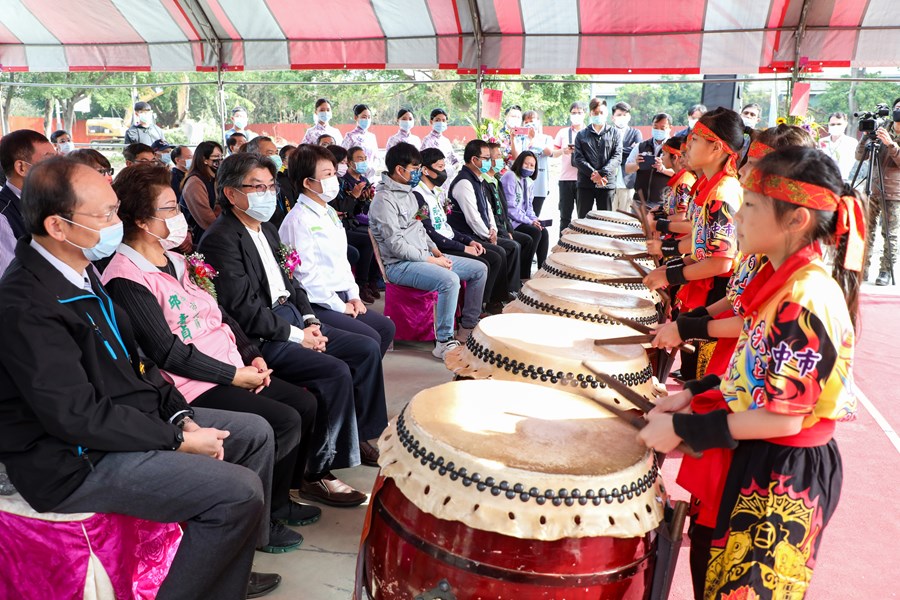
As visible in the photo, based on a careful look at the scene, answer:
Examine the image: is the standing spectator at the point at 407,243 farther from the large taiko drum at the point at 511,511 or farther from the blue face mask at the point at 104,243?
the large taiko drum at the point at 511,511

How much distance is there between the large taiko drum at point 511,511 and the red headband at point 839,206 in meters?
0.57

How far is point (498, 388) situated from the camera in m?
1.70

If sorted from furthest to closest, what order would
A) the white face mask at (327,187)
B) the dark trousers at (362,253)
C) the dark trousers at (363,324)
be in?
1. the dark trousers at (362,253)
2. the white face mask at (327,187)
3. the dark trousers at (363,324)

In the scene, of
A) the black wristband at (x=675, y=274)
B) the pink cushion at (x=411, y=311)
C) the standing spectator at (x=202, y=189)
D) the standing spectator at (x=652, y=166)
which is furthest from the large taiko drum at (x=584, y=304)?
the standing spectator at (x=652, y=166)

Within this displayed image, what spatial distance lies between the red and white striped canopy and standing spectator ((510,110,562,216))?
1.06m

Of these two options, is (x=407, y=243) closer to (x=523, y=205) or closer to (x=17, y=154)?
(x=17, y=154)

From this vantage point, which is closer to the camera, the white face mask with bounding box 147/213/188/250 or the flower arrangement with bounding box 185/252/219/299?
the white face mask with bounding box 147/213/188/250

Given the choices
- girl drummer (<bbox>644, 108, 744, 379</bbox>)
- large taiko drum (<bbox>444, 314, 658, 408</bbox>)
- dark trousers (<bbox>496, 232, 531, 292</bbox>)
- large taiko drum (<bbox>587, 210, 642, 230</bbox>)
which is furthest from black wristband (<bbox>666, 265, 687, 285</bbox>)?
dark trousers (<bbox>496, 232, 531, 292</bbox>)

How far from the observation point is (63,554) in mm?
1653

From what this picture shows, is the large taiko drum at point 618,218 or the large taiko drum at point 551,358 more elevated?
the large taiko drum at point 618,218

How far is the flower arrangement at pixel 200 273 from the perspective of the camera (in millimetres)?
2396

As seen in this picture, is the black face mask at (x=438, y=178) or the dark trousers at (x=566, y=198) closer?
the black face mask at (x=438, y=178)

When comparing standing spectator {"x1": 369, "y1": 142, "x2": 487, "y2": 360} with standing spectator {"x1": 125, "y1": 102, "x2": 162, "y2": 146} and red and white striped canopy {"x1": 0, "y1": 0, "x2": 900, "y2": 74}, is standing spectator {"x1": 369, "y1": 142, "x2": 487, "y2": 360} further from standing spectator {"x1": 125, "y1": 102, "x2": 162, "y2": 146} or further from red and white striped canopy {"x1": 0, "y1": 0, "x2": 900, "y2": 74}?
standing spectator {"x1": 125, "y1": 102, "x2": 162, "y2": 146}

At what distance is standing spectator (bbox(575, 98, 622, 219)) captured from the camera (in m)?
7.60
